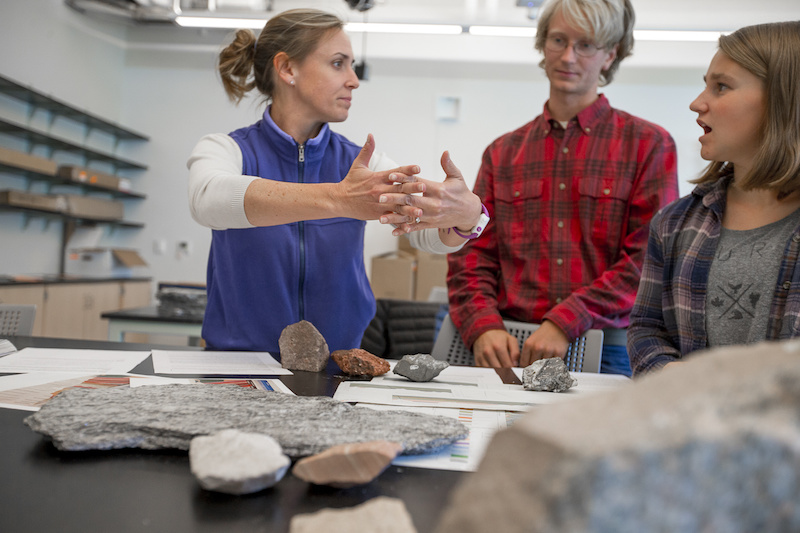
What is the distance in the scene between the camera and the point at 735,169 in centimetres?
150

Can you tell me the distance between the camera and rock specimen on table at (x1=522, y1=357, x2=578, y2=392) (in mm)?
1190

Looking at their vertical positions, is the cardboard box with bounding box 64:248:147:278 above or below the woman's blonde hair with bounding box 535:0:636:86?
below

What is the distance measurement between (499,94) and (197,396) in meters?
5.57

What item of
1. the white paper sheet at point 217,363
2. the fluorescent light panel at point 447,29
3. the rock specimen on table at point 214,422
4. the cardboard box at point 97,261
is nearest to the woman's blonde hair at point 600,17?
the white paper sheet at point 217,363

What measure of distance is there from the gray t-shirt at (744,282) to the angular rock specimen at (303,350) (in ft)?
2.82

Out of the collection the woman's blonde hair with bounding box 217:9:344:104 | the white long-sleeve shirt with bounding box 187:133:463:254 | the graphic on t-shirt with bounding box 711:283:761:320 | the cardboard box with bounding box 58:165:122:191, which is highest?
the woman's blonde hair with bounding box 217:9:344:104

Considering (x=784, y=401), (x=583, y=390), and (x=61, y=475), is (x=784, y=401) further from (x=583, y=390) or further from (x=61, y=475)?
(x=583, y=390)

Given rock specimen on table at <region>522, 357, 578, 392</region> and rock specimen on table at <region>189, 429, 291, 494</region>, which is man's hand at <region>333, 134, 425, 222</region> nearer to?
rock specimen on table at <region>522, 357, 578, 392</region>

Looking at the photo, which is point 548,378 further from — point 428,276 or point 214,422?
point 428,276

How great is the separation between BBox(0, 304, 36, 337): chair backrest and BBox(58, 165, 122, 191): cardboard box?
3447 millimetres

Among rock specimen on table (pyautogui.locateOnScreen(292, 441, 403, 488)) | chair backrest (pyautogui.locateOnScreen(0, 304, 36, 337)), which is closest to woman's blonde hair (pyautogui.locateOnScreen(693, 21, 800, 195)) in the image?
rock specimen on table (pyautogui.locateOnScreen(292, 441, 403, 488))

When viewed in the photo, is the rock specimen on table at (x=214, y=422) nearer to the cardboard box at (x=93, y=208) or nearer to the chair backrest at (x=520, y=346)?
the chair backrest at (x=520, y=346)

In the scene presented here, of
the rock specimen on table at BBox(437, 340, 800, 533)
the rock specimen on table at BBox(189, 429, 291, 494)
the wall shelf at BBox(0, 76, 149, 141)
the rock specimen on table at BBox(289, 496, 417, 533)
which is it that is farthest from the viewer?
the wall shelf at BBox(0, 76, 149, 141)

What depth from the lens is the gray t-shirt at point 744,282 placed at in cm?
133
